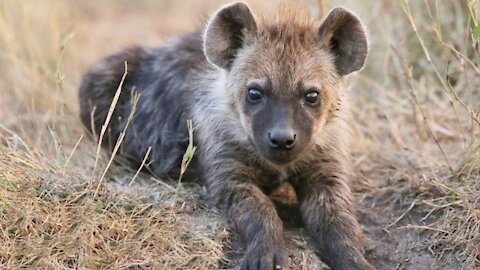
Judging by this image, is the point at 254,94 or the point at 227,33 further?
the point at 227,33

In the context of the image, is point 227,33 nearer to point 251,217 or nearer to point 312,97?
point 312,97

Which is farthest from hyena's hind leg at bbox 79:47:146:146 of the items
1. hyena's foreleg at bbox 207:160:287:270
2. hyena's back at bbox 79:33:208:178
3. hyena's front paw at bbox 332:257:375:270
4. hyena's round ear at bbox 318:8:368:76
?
hyena's front paw at bbox 332:257:375:270

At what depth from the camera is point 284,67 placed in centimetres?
411

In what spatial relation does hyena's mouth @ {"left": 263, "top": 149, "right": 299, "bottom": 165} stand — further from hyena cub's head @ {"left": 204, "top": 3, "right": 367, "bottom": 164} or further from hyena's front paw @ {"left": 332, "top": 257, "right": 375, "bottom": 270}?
hyena's front paw @ {"left": 332, "top": 257, "right": 375, "bottom": 270}

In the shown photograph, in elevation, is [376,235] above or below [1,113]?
above

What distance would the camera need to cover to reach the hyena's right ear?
14.1 feet

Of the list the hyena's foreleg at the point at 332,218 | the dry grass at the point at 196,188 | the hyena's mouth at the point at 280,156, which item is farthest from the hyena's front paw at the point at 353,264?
the hyena's mouth at the point at 280,156

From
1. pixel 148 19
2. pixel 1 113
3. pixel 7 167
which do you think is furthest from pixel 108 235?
pixel 148 19

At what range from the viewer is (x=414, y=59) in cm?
641

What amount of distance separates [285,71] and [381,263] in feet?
3.41

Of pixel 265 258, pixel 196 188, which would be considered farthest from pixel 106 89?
pixel 265 258

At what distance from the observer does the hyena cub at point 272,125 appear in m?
3.98

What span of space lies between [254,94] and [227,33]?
43 centimetres

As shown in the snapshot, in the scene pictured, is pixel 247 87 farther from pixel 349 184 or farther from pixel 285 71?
pixel 349 184
